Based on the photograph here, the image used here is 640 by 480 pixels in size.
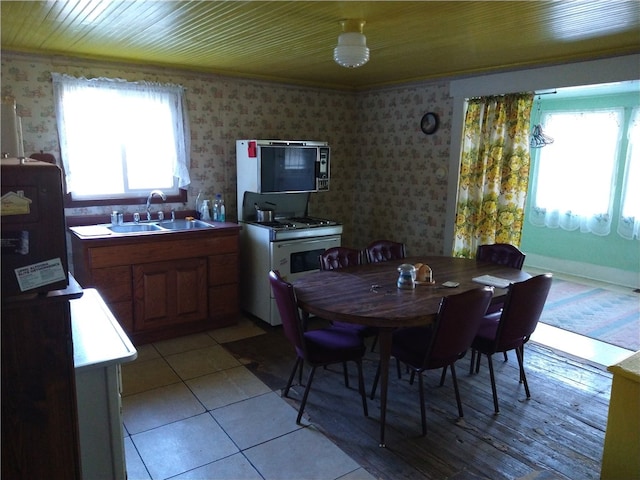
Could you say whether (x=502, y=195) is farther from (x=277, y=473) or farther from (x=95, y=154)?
(x=95, y=154)

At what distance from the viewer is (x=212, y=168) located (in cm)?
426

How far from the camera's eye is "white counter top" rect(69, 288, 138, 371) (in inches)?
59.7

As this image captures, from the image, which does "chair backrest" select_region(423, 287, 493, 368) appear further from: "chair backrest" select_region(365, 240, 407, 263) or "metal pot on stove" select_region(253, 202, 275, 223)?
"metal pot on stove" select_region(253, 202, 275, 223)

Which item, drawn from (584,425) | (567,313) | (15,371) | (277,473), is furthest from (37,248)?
(567,313)

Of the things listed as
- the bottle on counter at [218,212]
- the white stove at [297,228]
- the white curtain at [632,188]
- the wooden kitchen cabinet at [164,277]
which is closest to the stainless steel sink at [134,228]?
the wooden kitchen cabinet at [164,277]

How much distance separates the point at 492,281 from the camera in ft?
9.43

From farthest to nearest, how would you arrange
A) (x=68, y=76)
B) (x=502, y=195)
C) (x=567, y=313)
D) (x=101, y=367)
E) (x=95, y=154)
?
(x=567, y=313) → (x=502, y=195) → (x=95, y=154) → (x=68, y=76) → (x=101, y=367)

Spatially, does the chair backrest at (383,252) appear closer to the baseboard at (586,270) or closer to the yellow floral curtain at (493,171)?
the yellow floral curtain at (493,171)

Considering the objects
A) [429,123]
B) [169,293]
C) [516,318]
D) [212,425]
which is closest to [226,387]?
[212,425]

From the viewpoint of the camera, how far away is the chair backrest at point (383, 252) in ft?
11.7

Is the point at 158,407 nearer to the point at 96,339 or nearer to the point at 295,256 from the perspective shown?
the point at 96,339

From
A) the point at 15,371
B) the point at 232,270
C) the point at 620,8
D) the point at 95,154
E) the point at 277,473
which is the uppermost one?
the point at 620,8

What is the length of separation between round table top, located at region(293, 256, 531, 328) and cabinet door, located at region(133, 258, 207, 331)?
1.23 meters

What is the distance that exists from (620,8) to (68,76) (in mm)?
3594
